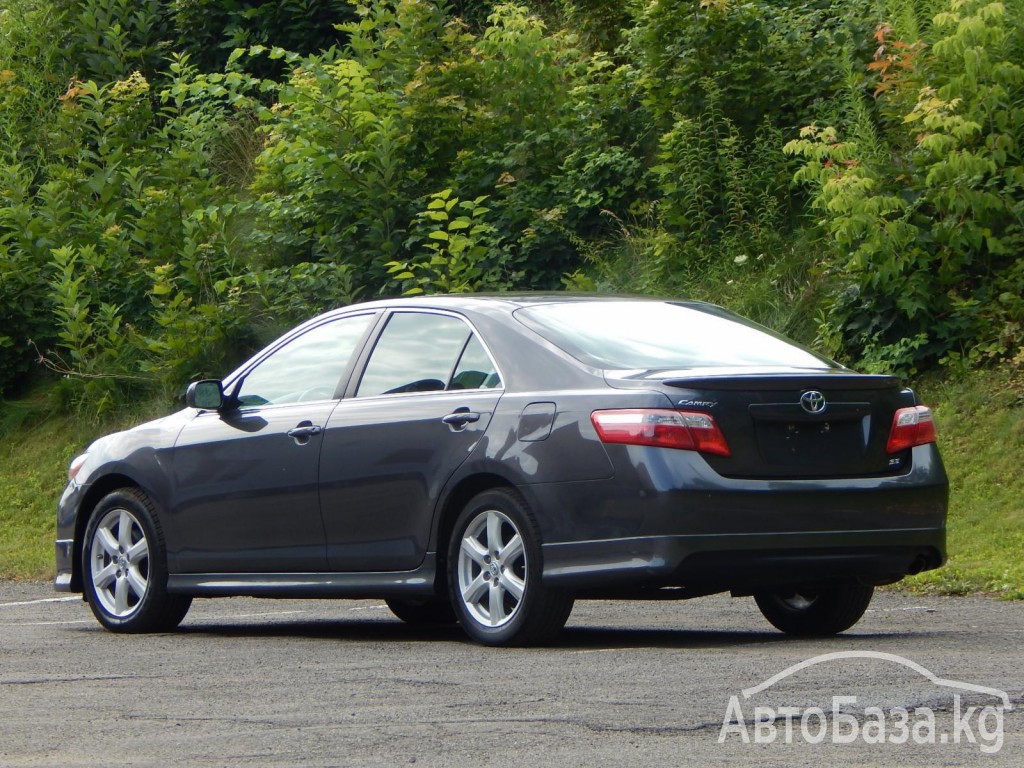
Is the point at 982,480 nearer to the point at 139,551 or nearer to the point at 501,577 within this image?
the point at 501,577

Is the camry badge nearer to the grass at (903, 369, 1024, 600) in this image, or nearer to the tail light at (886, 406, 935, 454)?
the tail light at (886, 406, 935, 454)

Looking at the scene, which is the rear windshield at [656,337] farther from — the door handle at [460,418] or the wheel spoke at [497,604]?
the wheel spoke at [497,604]

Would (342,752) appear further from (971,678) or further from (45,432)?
(45,432)

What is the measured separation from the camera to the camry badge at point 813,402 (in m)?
7.55

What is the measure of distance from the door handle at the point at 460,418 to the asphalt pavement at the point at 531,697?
3.24ft

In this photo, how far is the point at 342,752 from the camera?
5168 millimetres

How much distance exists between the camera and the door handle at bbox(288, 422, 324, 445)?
8664 mm

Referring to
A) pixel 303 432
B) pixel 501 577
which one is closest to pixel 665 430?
pixel 501 577

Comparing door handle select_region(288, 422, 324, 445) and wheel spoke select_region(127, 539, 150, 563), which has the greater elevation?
door handle select_region(288, 422, 324, 445)

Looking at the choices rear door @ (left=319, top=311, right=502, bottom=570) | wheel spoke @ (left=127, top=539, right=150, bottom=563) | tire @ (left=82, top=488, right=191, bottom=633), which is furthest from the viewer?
wheel spoke @ (left=127, top=539, right=150, bottom=563)

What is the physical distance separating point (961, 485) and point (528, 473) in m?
6.05

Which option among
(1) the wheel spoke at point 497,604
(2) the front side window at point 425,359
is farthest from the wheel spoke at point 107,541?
(1) the wheel spoke at point 497,604

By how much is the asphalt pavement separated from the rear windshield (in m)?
1.24

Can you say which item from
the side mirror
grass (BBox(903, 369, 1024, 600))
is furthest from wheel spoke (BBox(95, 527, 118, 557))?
grass (BBox(903, 369, 1024, 600))
